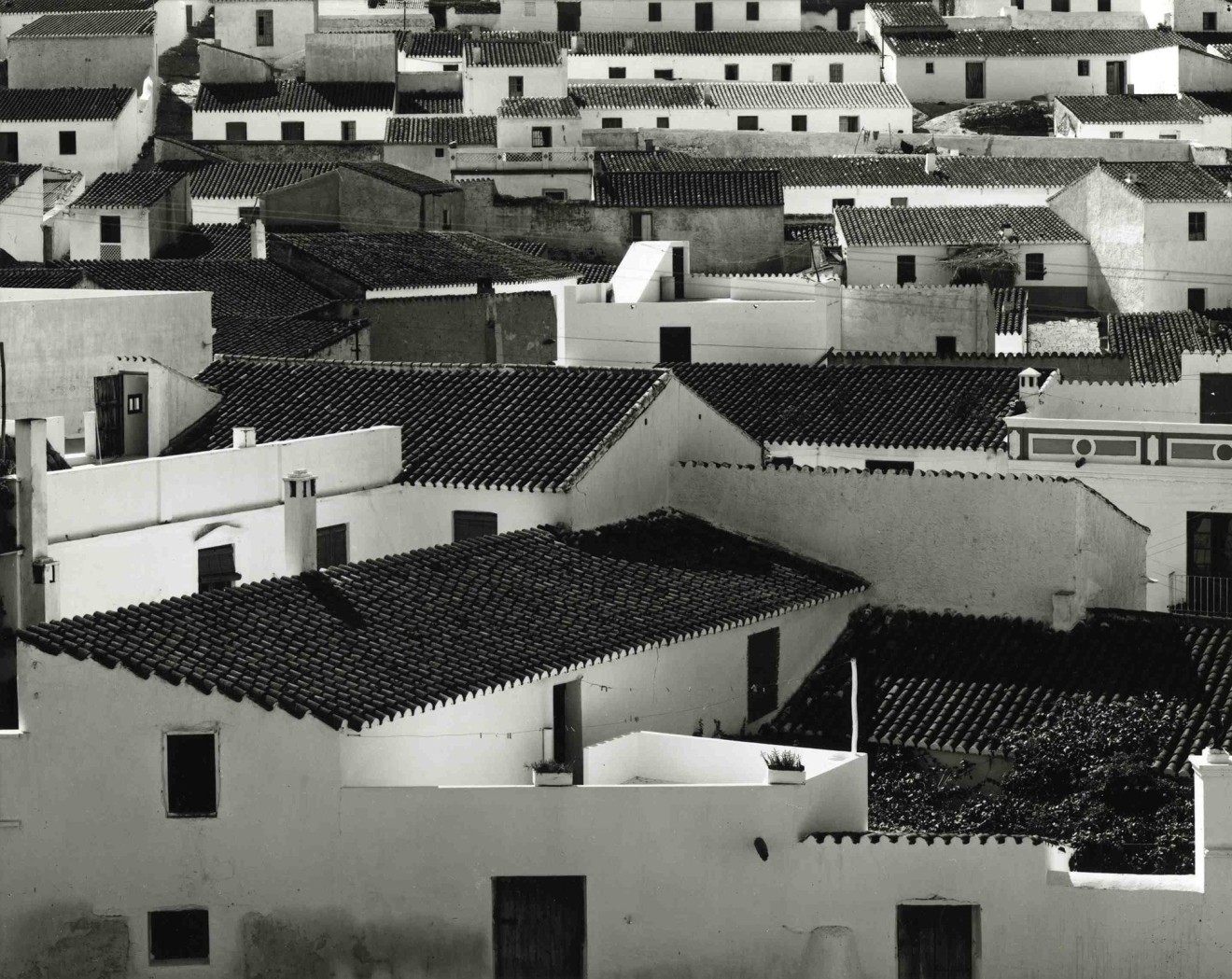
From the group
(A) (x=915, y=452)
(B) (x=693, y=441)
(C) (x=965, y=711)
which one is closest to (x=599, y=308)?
(A) (x=915, y=452)

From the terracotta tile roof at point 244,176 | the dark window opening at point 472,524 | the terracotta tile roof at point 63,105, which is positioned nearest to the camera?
the dark window opening at point 472,524

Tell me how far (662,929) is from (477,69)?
47.8m

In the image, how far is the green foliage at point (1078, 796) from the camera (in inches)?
747

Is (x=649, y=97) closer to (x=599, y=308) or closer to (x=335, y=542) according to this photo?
(x=599, y=308)

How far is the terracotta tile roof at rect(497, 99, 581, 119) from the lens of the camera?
2345 inches

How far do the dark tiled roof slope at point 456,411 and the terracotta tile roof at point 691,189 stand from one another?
887 inches

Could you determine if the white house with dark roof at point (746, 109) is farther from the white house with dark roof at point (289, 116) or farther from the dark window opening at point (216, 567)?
the dark window opening at point (216, 567)

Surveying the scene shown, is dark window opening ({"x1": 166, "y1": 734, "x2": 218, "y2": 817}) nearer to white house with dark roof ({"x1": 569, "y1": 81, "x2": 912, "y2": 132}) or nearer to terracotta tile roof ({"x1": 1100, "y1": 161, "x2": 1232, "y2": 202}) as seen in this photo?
terracotta tile roof ({"x1": 1100, "y1": 161, "x2": 1232, "y2": 202})

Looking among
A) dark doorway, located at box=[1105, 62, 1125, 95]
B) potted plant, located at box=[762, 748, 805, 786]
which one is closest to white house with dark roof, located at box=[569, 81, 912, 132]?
dark doorway, located at box=[1105, 62, 1125, 95]

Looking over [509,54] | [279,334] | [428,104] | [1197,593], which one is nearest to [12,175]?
[279,334]

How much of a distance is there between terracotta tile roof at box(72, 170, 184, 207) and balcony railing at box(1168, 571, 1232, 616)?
85.6 ft

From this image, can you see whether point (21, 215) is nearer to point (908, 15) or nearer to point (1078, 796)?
point (1078, 796)

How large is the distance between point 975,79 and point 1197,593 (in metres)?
43.0

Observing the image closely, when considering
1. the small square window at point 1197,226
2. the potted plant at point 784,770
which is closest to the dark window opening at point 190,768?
the potted plant at point 784,770
